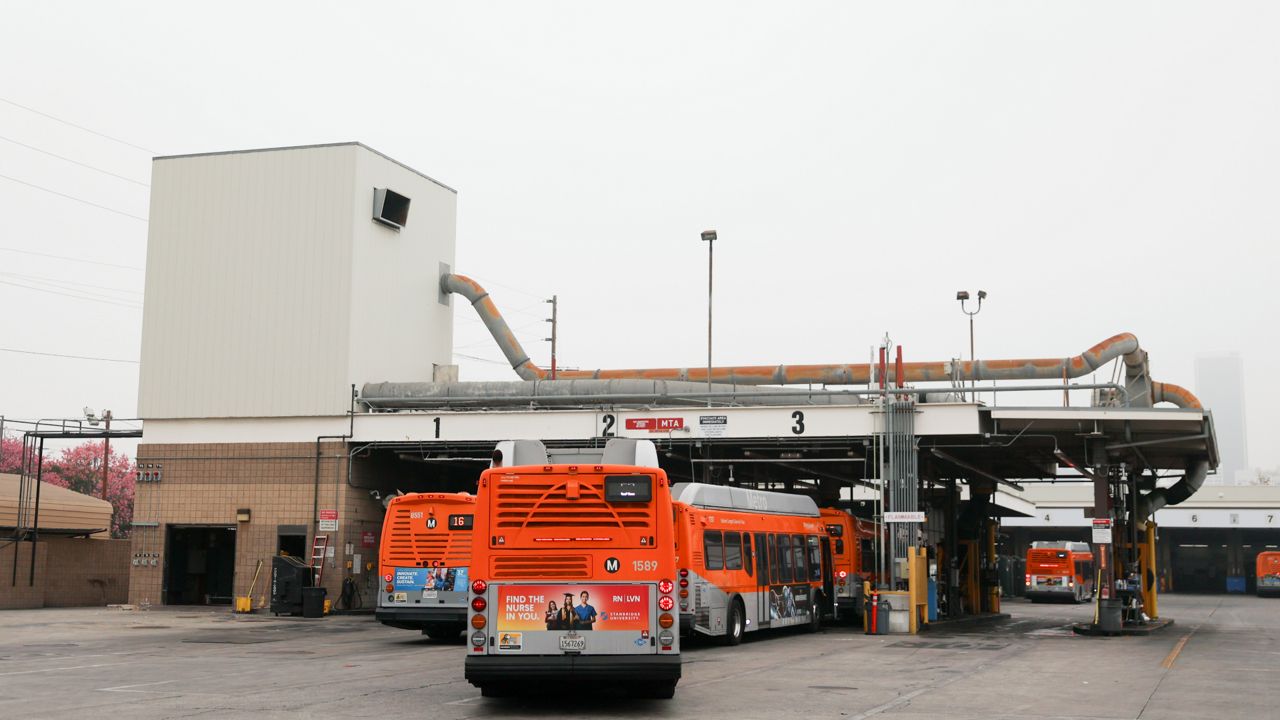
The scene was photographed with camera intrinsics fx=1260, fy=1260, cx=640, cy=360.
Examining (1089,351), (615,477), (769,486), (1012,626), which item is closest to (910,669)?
(615,477)

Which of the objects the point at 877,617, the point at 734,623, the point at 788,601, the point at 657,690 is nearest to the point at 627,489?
→ the point at 657,690

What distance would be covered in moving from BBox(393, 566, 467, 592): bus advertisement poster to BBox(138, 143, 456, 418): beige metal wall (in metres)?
12.4

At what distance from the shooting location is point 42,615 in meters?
35.6

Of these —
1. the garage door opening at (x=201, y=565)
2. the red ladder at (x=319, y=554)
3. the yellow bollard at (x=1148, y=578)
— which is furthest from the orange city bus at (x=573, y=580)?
the garage door opening at (x=201, y=565)

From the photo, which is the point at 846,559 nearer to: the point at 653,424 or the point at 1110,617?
the point at 653,424

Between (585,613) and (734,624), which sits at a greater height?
(585,613)

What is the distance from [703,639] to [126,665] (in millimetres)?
11446

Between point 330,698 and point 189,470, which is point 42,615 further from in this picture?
point 330,698

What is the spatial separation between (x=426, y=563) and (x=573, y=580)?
11876 mm

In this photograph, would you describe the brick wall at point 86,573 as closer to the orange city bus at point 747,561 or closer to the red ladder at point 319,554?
the red ladder at point 319,554

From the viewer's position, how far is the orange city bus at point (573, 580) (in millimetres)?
14258

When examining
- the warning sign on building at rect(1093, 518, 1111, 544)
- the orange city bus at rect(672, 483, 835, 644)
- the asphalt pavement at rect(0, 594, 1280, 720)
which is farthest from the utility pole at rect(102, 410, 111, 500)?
the warning sign on building at rect(1093, 518, 1111, 544)

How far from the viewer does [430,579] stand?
25.7 meters

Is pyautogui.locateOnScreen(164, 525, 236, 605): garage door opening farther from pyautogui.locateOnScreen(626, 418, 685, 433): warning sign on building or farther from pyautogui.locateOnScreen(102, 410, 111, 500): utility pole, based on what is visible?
pyautogui.locateOnScreen(626, 418, 685, 433): warning sign on building
